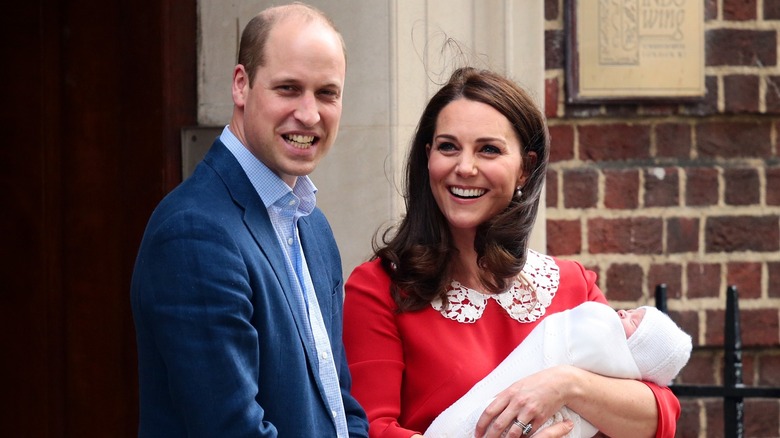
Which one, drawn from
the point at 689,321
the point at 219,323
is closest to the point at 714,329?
the point at 689,321

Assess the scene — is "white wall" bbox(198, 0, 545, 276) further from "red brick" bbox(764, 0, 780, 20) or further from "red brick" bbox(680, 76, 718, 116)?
"red brick" bbox(764, 0, 780, 20)

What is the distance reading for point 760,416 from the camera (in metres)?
4.45

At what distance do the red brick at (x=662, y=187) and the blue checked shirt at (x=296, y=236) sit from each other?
6.14 feet

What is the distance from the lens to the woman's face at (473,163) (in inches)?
120

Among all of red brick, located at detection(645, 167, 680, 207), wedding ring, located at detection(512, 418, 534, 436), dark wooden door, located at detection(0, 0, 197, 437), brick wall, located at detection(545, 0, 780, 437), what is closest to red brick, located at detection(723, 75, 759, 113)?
brick wall, located at detection(545, 0, 780, 437)

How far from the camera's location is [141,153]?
3803 millimetres

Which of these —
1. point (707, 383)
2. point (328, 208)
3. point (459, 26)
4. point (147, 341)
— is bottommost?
point (707, 383)

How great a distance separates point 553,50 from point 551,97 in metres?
0.15

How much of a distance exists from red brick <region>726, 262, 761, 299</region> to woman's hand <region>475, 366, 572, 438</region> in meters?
1.69

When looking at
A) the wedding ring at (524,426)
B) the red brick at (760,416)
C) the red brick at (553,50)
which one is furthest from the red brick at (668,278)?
the wedding ring at (524,426)

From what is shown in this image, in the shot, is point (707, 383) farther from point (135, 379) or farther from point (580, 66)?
point (135, 379)

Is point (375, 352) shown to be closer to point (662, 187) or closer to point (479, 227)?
point (479, 227)

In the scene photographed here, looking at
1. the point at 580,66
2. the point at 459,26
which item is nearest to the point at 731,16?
the point at 580,66

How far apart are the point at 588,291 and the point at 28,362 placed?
64.9 inches
